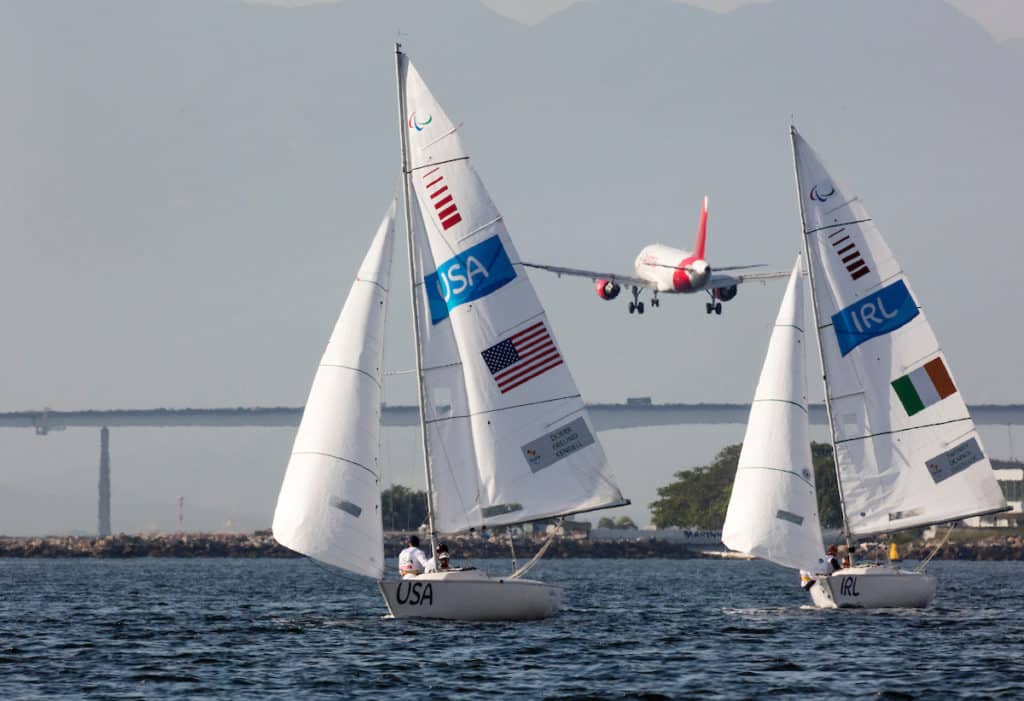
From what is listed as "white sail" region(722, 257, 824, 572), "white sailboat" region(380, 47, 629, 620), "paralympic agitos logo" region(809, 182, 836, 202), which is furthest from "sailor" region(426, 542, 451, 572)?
"paralympic agitos logo" region(809, 182, 836, 202)

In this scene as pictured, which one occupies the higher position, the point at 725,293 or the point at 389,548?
the point at 725,293

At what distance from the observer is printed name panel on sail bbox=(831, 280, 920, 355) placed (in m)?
46.8

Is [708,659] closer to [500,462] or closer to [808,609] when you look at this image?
[500,462]

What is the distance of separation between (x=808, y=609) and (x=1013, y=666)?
14.7 m

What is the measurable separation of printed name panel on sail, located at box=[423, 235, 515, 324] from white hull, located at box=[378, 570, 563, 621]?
6081mm

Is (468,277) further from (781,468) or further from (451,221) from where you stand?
(781,468)

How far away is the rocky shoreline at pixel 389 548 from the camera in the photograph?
485ft

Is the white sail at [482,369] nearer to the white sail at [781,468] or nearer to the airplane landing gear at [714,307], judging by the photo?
the white sail at [781,468]

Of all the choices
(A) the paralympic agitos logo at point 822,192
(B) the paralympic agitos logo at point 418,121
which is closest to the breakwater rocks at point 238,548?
(A) the paralympic agitos logo at point 822,192

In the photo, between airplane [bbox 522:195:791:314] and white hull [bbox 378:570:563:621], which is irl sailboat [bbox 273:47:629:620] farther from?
airplane [bbox 522:195:791:314]

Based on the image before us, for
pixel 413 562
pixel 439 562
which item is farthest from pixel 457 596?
pixel 413 562

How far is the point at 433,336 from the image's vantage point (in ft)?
131

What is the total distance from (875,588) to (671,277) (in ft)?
216

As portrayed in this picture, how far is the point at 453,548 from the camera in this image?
145 metres
